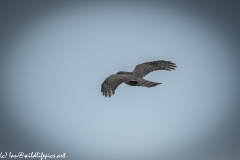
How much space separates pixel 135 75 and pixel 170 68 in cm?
334

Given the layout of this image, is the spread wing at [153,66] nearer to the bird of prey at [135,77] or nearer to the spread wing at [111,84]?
the bird of prey at [135,77]

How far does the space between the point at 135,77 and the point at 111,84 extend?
258 cm

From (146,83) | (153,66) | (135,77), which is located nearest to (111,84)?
(146,83)

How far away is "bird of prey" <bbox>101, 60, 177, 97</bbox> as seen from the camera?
63.9 feet

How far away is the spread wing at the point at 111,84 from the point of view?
63.3 feet

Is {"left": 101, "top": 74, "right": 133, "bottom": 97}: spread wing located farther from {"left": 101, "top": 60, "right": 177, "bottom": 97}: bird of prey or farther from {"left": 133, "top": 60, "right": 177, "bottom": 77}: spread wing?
{"left": 133, "top": 60, "right": 177, "bottom": 77}: spread wing

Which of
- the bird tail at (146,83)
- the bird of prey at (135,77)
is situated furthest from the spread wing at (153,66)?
the bird tail at (146,83)

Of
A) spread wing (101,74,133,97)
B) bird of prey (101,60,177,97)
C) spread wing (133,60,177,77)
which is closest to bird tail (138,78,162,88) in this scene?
bird of prey (101,60,177,97)

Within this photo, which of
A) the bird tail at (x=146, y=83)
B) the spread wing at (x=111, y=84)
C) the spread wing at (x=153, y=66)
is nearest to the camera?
the spread wing at (x=111, y=84)

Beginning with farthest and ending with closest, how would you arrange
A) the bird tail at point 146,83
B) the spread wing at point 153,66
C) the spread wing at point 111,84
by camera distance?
the spread wing at point 153,66, the bird tail at point 146,83, the spread wing at point 111,84

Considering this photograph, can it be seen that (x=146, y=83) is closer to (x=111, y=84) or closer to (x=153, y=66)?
(x=111, y=84)

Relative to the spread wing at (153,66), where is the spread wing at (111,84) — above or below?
below

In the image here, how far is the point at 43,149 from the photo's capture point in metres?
102

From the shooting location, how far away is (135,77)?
21844 millimetres
